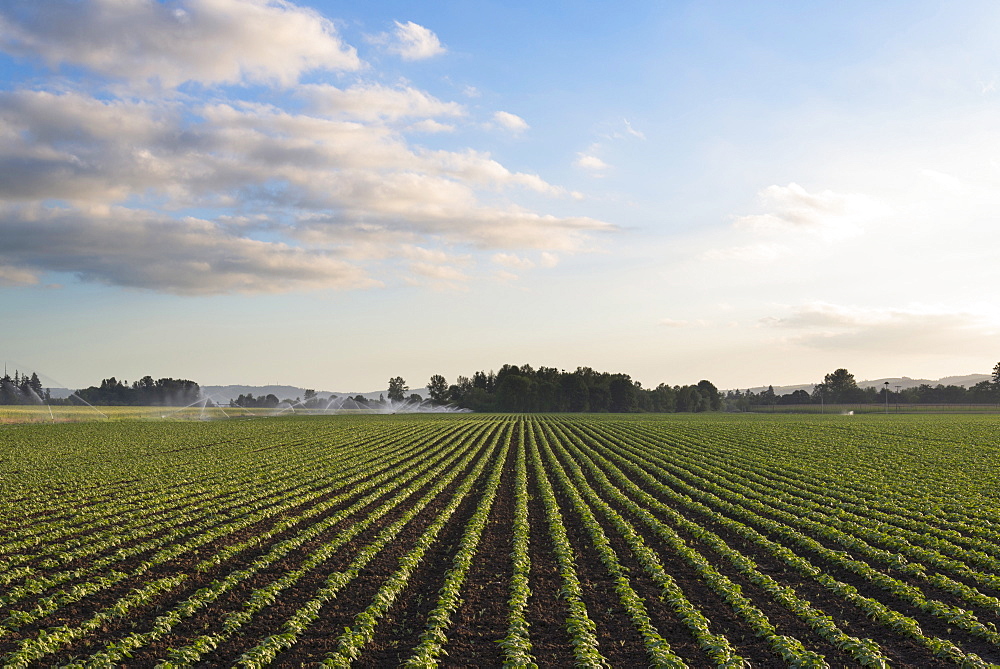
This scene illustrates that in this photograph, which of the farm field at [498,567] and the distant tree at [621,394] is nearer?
the farm field at [498,567]

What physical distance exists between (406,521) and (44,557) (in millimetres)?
9032

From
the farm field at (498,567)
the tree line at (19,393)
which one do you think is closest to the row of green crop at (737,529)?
the farm field at (498,567)

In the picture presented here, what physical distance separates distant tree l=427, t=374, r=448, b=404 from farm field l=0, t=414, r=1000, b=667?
158m

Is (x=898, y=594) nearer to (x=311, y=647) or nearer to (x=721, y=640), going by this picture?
(x=721, y=640)

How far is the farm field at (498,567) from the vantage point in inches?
393

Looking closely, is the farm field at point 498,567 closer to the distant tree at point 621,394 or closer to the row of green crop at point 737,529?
the row of green crop at point 737,529

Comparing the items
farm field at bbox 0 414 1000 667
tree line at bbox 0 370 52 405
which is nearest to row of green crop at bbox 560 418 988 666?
farm field at bbox 0 414 1000 667

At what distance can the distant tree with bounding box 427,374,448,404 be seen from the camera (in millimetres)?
188875

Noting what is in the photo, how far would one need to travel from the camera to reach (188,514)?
66.8 feet

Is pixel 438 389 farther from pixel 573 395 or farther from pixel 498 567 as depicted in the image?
pixel 498 567

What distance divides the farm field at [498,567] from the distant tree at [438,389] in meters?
158

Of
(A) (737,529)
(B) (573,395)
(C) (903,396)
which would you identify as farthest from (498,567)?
(C) (903,396)

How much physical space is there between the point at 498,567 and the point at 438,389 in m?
181

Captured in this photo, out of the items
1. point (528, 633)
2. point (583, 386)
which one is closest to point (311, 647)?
point (528, 633)
